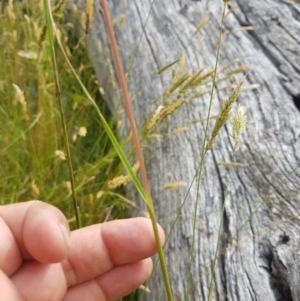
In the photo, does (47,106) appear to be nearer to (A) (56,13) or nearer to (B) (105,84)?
(B) (105,84)

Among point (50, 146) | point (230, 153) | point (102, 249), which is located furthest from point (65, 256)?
point (50, 146)

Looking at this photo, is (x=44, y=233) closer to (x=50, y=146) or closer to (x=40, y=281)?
(x=40, y=281)

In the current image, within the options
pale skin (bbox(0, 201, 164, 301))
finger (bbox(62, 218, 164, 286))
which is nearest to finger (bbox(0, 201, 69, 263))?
pale skin (bbox(0, 201, 164, 301))

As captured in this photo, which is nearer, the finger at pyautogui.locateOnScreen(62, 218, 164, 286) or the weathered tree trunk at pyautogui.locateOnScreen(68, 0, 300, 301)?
the finger at pyautogui.locateOnScreen(62, 218, 164, 286)

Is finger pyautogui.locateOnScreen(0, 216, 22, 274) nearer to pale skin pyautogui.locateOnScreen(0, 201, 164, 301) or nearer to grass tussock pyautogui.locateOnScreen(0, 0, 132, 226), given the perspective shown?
pale skin pyautogui.locateOnScreen(0, 201, 164, 301)

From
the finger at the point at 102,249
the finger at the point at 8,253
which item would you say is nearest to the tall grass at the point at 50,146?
the finger at the point at 102,249

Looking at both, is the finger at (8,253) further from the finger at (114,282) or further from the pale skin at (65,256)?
the finger at (114,282)
